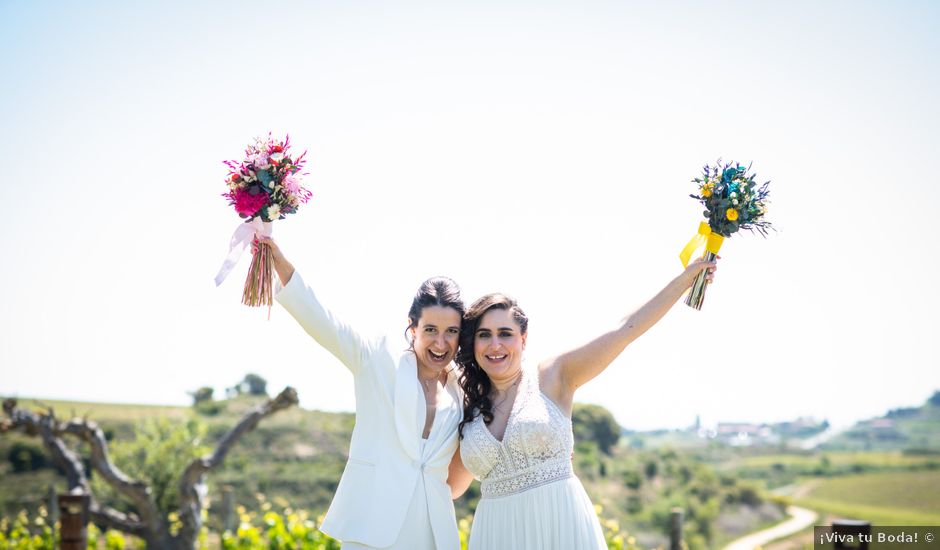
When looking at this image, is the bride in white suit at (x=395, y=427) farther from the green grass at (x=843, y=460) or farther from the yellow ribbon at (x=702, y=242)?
the green grass at (x=843, y=460)

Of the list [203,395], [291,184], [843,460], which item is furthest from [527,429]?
[843,460]

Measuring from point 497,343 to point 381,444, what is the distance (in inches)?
30.7

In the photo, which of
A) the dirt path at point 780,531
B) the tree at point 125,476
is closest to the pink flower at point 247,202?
the tree at point 125,476

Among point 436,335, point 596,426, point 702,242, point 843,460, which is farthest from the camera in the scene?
point 843,460

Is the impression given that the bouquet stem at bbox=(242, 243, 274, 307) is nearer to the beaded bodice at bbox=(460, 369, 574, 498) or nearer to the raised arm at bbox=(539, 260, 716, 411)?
the beaded bodice at bbox=(460, 369, 574, 498)

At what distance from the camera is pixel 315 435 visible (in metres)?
29.5

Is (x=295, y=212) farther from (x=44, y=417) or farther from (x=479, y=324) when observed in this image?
(x=44, y=417)

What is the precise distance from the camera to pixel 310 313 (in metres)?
3.98

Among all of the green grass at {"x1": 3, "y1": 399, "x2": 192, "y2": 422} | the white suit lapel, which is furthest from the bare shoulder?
the green grass at {"x1": 3, "y1": 399, "x2": 192, "y2": 422}

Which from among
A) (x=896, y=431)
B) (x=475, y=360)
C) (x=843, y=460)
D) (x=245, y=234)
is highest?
(x=245, y=234)

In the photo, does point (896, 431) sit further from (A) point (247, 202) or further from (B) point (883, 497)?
(A) point (247, 202)

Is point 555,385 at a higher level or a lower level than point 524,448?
higher

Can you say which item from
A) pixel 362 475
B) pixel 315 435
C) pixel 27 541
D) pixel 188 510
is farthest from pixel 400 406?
pixel 315 435

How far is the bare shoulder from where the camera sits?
13.9 feet
